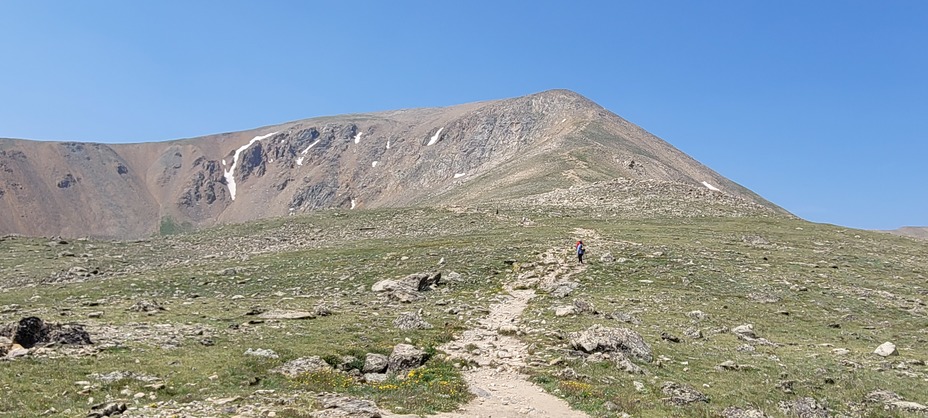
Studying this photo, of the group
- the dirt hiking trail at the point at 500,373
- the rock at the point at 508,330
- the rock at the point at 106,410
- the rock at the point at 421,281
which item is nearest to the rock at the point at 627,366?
the dirt hiking trail at the point at 500,373

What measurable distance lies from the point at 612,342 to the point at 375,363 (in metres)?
10.2

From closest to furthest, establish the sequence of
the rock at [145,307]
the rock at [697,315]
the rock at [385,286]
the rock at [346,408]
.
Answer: the rock at [346,408]
the rock at [145,307]
the rock at [697,315]
the rock at [385,286]

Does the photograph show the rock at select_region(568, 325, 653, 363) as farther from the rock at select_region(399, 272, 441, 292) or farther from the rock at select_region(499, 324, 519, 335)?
the rock at select_region(399, 272, 441, 292)

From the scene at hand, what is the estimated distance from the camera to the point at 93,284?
127 feet

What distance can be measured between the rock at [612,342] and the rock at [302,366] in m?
11.0

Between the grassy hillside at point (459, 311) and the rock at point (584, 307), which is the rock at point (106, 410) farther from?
the rock at point (584, 307)

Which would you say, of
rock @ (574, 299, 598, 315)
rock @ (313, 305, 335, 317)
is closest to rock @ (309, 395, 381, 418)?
rock @ (313, 305, 335, 317)

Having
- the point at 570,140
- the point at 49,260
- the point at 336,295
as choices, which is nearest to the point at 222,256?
the point at 49,260

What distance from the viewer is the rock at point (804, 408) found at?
18.0 metres

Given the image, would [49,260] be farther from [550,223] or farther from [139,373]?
[550,223]

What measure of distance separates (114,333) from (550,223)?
4879 centimetres

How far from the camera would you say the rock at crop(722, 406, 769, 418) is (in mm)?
17422

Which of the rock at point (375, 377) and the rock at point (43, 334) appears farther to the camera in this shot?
the rock at point (43, 334)

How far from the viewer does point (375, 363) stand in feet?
69.1
